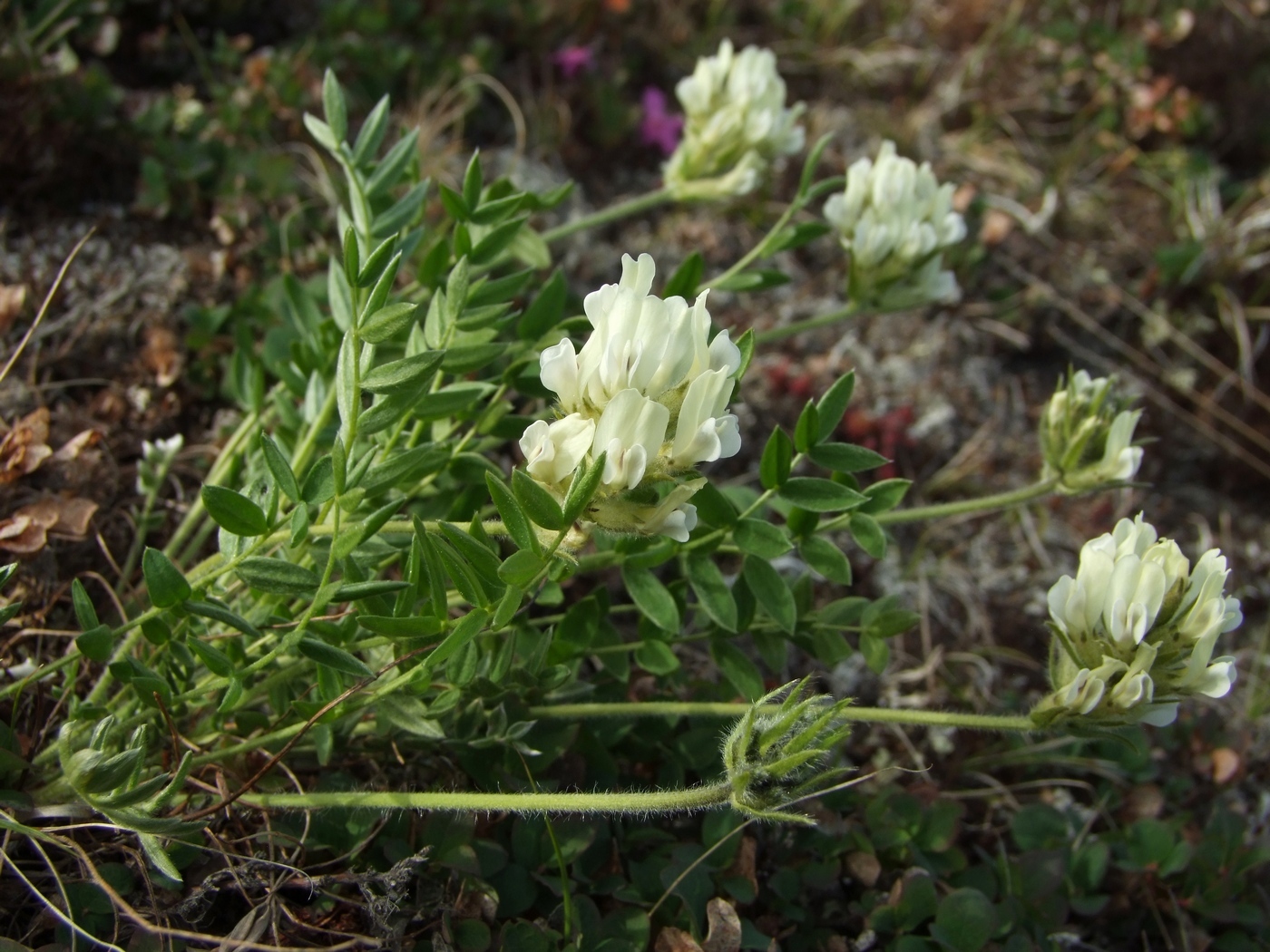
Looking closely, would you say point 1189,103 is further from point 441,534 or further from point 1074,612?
point 441,534

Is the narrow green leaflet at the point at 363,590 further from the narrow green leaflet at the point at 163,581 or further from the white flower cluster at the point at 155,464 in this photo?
the white flower cluster at the point at 155,464

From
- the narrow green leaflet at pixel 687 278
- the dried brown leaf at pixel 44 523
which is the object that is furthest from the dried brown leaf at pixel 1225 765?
the dried brown leaf at pixel 44 523

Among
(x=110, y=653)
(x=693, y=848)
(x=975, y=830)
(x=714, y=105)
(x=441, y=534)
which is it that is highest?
(x=714, y=105)

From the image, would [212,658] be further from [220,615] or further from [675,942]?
[675,942]

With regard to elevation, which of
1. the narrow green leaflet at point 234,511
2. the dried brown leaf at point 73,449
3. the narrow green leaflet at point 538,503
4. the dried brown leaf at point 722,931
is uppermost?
the narrow green leaflet at point 538,503

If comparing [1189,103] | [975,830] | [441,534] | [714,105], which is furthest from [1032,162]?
[441,534]

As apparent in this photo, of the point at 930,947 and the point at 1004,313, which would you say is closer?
the point at 930,947

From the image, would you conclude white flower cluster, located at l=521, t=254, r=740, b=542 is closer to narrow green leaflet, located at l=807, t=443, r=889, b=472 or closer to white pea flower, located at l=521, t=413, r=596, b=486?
white pea flower, located at l=521, t=413, r=596, b=486
